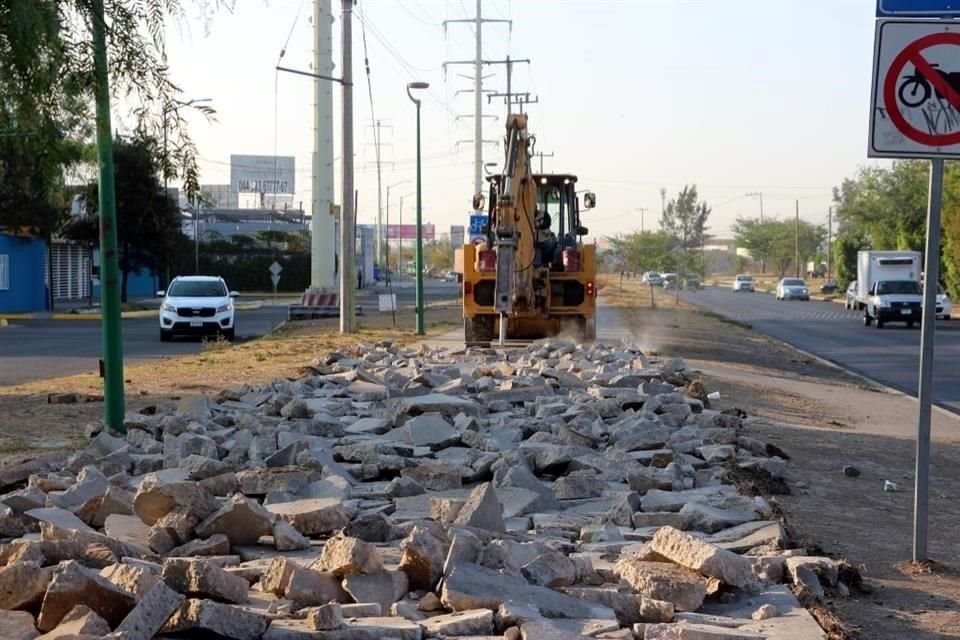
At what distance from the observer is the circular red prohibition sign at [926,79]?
7.35 m

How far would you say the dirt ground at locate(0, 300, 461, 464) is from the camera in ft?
43.8

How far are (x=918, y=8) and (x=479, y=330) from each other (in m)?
19.7

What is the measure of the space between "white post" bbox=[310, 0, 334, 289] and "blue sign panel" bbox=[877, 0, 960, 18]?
32060 millimetres

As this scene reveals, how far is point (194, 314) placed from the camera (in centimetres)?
3469

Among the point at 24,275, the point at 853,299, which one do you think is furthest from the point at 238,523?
the point at 853,299

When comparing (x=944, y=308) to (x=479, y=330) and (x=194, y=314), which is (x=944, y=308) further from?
(x=479, y=330)

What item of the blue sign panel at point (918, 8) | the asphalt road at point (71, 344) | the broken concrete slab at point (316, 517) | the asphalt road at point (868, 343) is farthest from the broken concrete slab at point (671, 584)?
the asphalt road at point (71, 344)

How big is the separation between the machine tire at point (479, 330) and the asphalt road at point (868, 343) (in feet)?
25.2

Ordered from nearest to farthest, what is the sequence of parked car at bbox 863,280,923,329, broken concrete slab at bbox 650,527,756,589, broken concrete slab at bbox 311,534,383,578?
broken concrete slab at bbox 311,534,383,578
broken concrete slab at bbox 650,527,756,589
parked car at bbox 863,280,923,329

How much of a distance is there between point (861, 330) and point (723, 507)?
3830 cm

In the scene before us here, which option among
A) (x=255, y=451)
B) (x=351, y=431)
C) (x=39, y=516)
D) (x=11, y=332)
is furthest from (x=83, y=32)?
(x=11, y=332)

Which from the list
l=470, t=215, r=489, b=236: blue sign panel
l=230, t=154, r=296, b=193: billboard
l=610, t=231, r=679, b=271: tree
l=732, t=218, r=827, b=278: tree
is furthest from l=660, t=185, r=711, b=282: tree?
l=732, t=218, r=827, b=278: tree

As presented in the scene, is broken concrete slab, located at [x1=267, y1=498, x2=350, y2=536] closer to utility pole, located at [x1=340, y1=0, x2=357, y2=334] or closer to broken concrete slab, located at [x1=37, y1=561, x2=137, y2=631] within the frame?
broken concrete slab, located at [x1=37, y1=561, x2=137, y2=631]

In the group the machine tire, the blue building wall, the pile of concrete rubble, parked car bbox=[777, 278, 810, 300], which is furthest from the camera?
parked car bbox=[777, 278, 810, 300]
